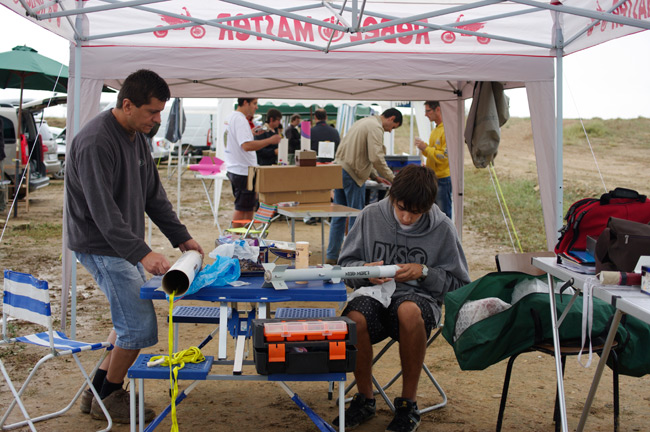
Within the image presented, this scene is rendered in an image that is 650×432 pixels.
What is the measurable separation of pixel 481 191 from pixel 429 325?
539 inches

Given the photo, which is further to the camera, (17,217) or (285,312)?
(17,217)

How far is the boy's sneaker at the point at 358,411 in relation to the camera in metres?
3.17

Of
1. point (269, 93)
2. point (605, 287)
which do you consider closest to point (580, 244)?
point (605, 287)

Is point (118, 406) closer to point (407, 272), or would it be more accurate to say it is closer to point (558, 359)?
point (407, 272)

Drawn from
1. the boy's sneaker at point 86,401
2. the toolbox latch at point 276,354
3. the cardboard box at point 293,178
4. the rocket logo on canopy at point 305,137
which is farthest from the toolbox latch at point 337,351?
the rocket logo on canopy at point 305,137

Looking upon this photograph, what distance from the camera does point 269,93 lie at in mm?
6668

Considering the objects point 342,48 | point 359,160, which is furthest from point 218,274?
point 359,160

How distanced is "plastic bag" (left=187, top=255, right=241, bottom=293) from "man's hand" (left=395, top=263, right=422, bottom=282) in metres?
0.76

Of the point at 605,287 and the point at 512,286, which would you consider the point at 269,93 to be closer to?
the point at 512,286

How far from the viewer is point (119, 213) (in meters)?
2.85

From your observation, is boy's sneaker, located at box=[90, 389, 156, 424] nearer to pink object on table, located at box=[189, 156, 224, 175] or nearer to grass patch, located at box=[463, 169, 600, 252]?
pink object on table, located at box=[189, 156, 224, 175]

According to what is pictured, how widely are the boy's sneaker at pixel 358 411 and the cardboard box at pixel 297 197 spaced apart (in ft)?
9.96

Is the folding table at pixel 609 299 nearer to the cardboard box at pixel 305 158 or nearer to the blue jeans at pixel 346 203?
the cardboard box at pixel 305 158

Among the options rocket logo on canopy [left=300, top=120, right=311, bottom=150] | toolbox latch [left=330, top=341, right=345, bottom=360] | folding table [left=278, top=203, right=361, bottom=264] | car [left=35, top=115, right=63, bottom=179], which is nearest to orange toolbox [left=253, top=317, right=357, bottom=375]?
toolbox latch [left=330, top=341, right=345, bottom=360]
